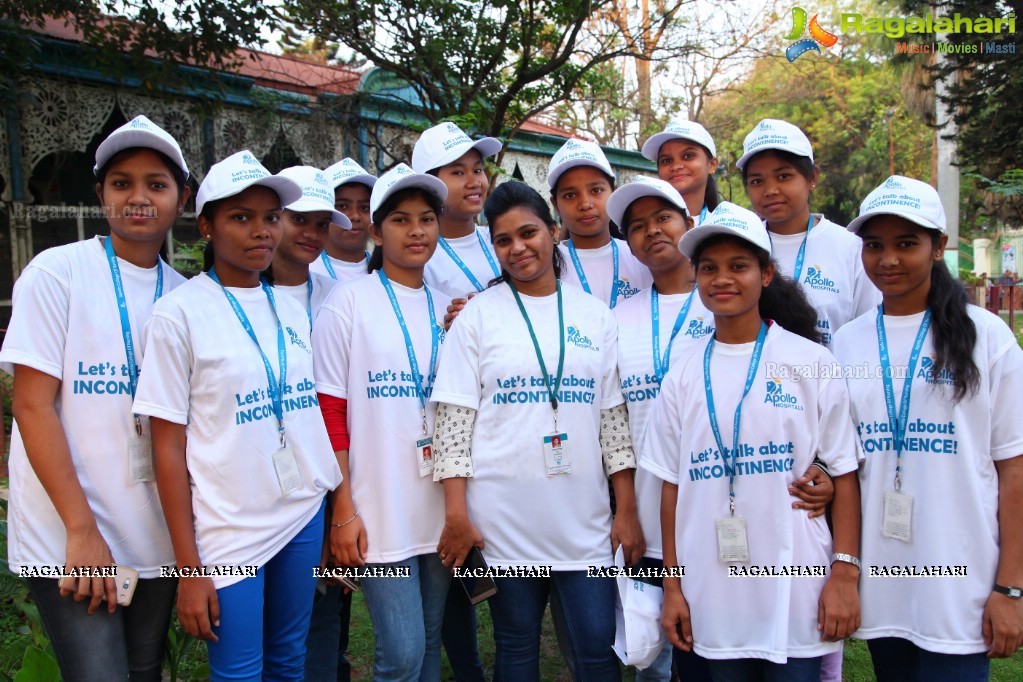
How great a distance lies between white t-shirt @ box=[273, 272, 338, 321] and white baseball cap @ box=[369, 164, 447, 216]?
0.48m

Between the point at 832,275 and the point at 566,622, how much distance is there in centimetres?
179

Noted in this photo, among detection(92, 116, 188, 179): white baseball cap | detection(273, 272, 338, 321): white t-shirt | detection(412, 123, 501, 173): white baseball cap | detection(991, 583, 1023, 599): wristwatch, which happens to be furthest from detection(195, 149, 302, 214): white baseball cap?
detection(991, 583, 1023, 599): wristwatch

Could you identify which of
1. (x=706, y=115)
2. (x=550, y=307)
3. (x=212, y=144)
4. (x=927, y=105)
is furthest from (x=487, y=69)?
(x=706, y=115)

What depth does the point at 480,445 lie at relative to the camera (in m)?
2.73

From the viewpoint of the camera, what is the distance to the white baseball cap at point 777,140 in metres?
3.21

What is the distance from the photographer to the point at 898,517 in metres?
2.41

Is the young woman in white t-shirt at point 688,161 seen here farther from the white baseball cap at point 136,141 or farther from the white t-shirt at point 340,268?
the white baseball cap at point 136,141

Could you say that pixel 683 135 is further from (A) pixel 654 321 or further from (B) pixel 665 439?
(B) pixel 665 439

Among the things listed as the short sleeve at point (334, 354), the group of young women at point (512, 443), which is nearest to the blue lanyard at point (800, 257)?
the group of young women at point (512, 443)

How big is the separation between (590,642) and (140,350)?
183cm

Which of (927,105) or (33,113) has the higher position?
(927,105)

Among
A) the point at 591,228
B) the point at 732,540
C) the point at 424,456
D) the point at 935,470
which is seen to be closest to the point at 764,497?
the point at 732,540

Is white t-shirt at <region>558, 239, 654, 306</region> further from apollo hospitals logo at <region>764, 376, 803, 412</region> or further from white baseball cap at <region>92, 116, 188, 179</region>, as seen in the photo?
white baseball cap at <region>92, 116, 188, 179</region>

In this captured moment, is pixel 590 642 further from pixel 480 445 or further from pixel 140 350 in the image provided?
pixel 140 350
